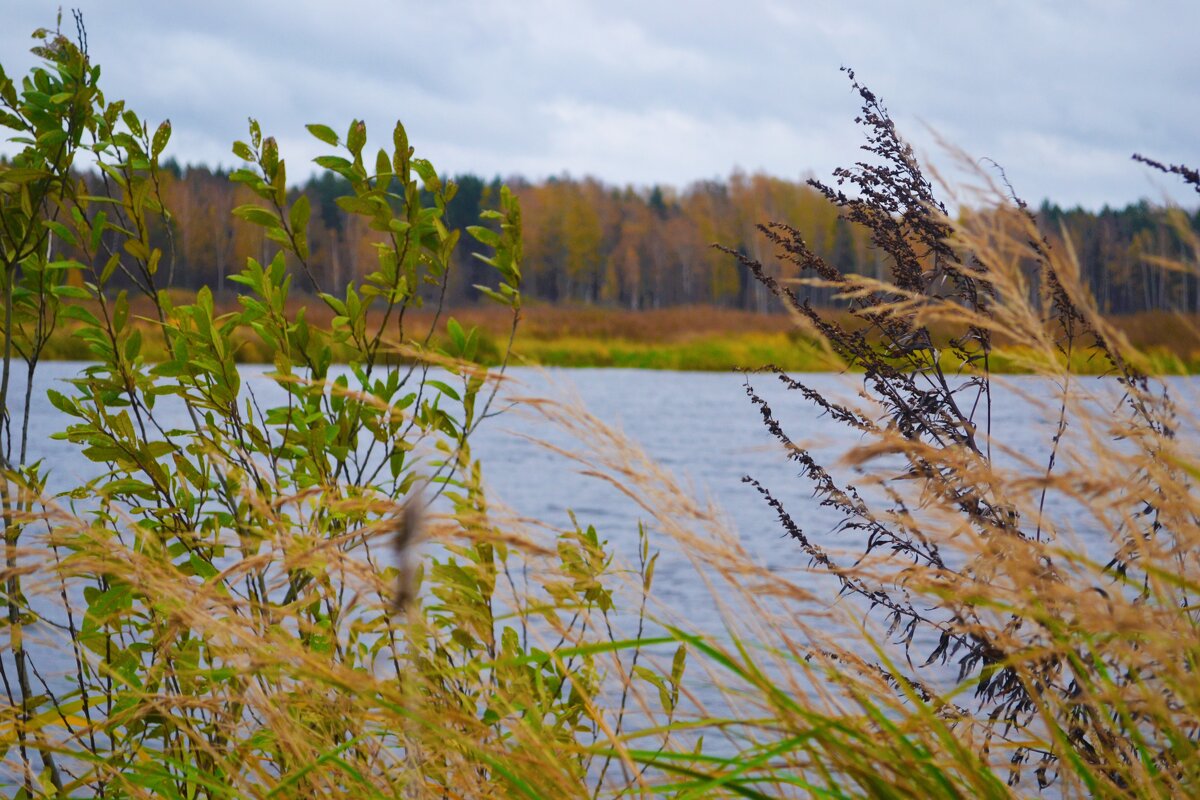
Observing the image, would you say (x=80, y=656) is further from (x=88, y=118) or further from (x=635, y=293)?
(x=635, y=293)

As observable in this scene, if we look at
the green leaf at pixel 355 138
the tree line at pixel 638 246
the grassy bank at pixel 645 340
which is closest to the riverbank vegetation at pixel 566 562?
the green leaf at pixel 355 138

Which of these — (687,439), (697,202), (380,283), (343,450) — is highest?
(697,202)

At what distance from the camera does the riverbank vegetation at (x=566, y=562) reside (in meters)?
1.24

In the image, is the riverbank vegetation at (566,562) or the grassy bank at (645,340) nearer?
the riverbank vegetation at (566,562)

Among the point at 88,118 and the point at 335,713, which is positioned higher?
the point at 88,118

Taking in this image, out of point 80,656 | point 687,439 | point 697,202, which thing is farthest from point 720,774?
point 697,202

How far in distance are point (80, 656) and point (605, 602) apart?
1026 millimetres

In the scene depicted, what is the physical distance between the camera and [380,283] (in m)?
2.68

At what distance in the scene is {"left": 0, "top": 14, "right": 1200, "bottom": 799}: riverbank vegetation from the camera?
4.06 ft

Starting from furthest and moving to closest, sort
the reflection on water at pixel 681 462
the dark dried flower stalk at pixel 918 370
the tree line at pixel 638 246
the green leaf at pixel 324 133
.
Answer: the tree line at pixel 638 246 < the reflection on water at pixel 681 462 < the green leaf at pixel 324 133 < the dark dried flower stalk at pixel 918 370

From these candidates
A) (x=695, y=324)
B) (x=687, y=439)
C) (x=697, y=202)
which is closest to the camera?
(x=687, y=439)

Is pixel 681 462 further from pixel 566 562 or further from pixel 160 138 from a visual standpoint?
pixel 566 562

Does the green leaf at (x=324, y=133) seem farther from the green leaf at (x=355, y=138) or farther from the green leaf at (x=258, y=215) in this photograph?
the green leaf at (x=258, y=215)

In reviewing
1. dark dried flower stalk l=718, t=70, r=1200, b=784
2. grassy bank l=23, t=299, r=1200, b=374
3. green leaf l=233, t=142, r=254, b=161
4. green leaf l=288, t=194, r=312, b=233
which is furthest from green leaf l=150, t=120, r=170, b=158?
grassy bank l=23, t=299, r=1200, b=374
